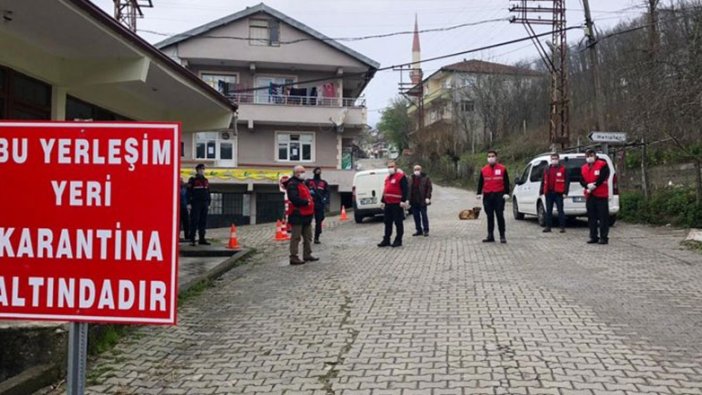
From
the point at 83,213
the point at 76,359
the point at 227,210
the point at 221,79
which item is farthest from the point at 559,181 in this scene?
the point at 221,79

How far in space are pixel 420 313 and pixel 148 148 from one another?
4337 mm

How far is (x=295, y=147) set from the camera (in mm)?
33594

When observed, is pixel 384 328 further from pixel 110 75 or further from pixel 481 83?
pixel 481 83

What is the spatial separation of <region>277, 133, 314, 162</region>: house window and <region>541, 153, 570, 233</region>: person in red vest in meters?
20.6

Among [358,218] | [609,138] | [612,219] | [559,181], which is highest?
[609,138]

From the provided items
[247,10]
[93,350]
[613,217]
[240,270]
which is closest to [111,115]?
[240,270]

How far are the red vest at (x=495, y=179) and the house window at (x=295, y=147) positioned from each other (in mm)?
21879

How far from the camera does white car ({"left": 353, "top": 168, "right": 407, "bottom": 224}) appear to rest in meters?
19.9

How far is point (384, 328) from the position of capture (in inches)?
240

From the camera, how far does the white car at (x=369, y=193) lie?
65.3ft

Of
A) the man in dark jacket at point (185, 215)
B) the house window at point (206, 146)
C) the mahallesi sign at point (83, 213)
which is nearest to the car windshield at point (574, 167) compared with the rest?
the man in dark jacket at point (185, 215)

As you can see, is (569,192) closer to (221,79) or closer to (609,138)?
(609,138)

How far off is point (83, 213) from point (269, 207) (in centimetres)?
2934

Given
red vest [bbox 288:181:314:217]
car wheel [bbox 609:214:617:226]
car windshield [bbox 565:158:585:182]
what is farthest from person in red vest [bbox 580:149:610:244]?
red vest [bbox 288:181:314:217]
